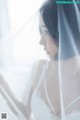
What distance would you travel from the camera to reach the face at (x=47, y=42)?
671 mm

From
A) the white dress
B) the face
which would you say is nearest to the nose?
the face

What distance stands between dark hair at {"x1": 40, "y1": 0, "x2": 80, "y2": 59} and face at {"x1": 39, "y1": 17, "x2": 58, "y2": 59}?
1 centimetres

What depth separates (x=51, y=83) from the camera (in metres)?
0.67

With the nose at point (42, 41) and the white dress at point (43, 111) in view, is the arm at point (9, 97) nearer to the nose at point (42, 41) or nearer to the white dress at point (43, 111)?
the white dress at point (43, 111)

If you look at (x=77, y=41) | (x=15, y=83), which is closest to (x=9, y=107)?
(x=15, y=83)

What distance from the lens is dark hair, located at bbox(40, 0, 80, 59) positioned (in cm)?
66

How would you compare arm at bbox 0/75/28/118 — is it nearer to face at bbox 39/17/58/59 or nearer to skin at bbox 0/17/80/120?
skin at bbox 0/17/80/120

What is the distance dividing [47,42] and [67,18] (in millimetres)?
103

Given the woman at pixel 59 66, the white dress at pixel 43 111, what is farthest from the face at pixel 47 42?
the white dress at pixel 43 111

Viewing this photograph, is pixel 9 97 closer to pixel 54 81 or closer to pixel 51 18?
pixel 54 81

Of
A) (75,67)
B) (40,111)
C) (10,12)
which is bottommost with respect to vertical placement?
(40,111)

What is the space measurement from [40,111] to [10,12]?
352 millimetres

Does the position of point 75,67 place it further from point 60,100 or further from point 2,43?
point 2,43

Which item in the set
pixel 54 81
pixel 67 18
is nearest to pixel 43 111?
pixel 54 81
